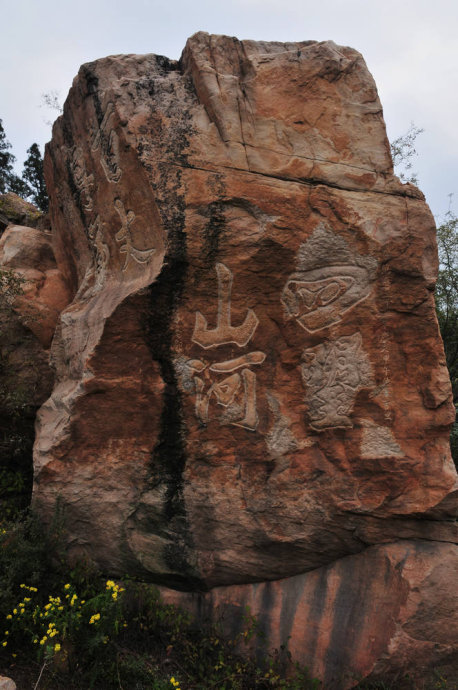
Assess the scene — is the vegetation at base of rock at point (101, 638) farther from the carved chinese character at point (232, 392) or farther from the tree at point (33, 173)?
the tree at point (33, 173)

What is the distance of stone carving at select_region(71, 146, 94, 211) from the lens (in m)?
4.64

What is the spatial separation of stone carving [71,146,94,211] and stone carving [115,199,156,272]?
2.11 ft

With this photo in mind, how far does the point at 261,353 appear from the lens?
151 inches

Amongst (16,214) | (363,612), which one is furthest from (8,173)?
(363,612)

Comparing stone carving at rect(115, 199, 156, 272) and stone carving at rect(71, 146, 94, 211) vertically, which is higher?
stone carving at rect(71, 146, 94, 211)

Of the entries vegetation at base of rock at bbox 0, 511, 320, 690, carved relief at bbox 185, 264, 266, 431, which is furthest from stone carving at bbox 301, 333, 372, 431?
vegetation at base of rock at bbox 0, 511, 320, 690

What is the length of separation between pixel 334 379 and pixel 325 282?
722 millimetres

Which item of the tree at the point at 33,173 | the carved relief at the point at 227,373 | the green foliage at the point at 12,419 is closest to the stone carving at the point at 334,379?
the carved relief at the point at 227,373

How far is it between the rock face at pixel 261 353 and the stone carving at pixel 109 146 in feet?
0.24

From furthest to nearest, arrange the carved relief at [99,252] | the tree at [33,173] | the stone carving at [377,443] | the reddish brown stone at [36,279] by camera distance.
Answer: the tree at [33,173], the reddish brown stone at [36,279], the carved relief at [99,252], the stone carving at [377,443]

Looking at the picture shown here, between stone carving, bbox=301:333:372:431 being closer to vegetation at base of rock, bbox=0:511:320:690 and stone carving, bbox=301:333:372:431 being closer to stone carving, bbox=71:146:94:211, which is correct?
vegetation at base of rock, bbox=0:511:320:690

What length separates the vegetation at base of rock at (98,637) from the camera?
10.5 ft

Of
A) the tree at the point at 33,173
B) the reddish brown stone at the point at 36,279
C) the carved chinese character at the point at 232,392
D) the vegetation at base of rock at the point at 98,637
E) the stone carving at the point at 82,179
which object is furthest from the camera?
the tree at the point at 33,173

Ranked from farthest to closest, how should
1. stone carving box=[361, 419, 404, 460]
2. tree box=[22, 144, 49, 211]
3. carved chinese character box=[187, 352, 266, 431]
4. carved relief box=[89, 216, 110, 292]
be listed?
tree box=[22, 144, 49, 211]
carved relief box=[89, 216, 110, 292]
carved chinese character box=[187, 352, 266, 431]
stone carving box=[361, 419, 404, 460]
